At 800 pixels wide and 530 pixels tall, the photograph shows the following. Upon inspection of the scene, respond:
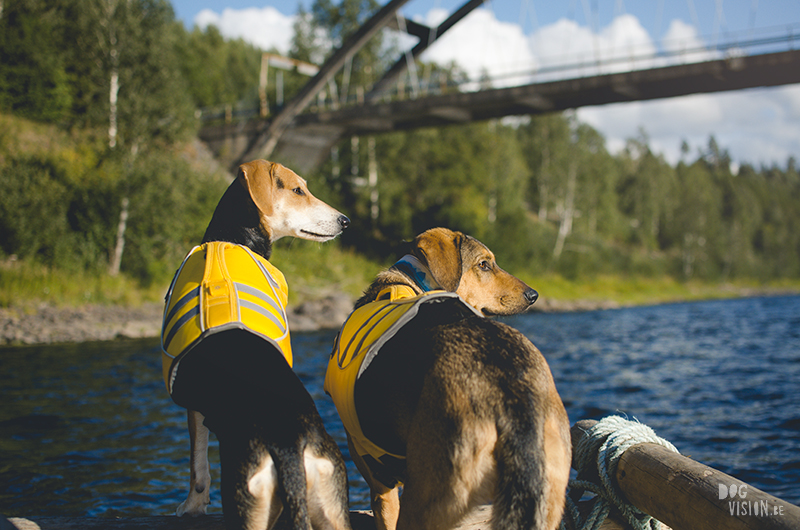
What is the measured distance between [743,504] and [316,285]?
27847mm

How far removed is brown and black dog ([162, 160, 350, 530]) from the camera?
2.24m

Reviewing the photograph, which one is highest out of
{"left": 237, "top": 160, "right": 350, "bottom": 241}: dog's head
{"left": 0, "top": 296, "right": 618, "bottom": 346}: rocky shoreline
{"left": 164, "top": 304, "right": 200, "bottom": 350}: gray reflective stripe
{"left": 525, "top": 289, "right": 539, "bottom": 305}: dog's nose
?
{"left": 237, "top": 160, "right": 350, "bottom": 241}: dog's head

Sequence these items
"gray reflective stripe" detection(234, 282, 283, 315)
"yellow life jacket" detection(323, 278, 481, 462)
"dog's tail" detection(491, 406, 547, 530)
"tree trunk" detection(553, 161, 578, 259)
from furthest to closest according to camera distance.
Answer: "tree trunk" detection(553, 161, 578, 259) < "gray reflective stripe" detection(234, 282, 283, 315) < "yellow life jacket" detection(323, 278, 481, 462) < "dog's tail" detection(491, 406, 547, 530)

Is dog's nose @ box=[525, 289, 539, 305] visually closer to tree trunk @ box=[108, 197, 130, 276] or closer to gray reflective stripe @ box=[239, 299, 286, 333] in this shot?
gray reflective stripe @ box=[239, 299, 286, 333]

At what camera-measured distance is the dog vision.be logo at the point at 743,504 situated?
2.23 metres

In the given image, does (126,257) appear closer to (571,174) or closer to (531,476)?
(531,476)

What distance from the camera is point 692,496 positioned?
2668 mm

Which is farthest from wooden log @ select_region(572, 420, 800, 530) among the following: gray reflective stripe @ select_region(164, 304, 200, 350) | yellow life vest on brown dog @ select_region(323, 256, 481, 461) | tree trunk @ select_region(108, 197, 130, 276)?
tree trunk @ select_region(108, 197, 130, 276)

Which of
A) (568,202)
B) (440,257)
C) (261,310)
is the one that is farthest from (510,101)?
(261,310)

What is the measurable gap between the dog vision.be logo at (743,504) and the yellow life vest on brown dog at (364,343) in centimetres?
140

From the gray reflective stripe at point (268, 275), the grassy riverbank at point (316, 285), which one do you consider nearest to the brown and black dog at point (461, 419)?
the gray reflective stripe at point (268, 275)

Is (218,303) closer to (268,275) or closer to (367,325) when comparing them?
(268,275)

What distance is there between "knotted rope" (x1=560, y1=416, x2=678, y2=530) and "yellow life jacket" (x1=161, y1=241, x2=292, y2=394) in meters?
2.05

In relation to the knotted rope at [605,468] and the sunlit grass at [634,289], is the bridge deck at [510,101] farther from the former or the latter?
the knotted rope at [605,468]
